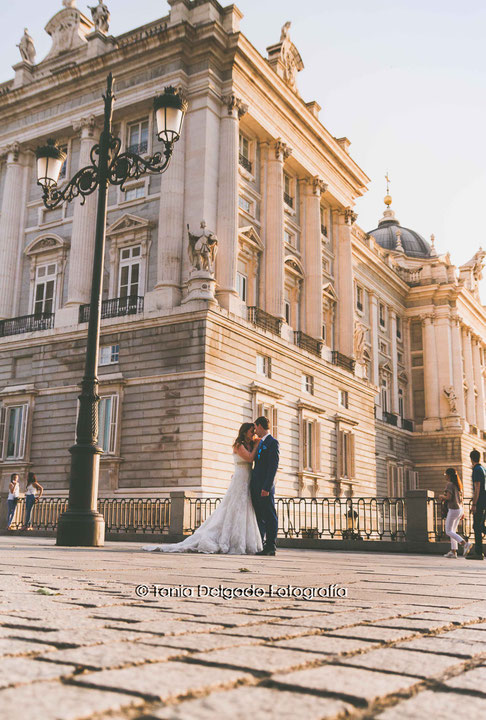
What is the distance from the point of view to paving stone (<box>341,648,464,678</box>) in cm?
221

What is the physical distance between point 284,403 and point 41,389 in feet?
30.0

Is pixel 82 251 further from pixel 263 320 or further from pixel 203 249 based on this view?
pixel 263 320

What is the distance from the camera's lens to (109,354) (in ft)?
86.2

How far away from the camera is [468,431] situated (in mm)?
53156

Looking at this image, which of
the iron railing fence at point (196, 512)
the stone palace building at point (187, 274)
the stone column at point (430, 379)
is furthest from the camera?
the stone column at point (430, 379)

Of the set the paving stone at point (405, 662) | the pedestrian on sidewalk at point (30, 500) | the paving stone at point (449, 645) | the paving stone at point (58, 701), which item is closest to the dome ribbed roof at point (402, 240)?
the pedestrian on sidewalk at point (30, 500)

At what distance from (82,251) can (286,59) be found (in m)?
13.7

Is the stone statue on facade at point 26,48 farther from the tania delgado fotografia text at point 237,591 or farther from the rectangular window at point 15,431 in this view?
the tania delgado fotografia text at point 237,591

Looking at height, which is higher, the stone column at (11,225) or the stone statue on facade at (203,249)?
the stone column at (11,225)

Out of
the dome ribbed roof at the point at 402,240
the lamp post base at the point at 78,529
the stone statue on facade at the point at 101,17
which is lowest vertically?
the lamp post base at the point at 78,529

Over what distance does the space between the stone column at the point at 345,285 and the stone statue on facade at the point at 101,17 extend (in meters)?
14.7

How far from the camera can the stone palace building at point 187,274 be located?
970 inches

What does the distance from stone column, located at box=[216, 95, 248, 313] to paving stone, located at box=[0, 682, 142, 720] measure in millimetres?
23930

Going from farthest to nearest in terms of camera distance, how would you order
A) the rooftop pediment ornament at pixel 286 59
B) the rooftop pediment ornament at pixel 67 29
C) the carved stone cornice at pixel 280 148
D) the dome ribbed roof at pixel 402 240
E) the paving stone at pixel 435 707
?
1. the dome ribbed roof at pixel 402 240
2. the rooftop pediment ornament at pixel 286 59
3. the rooftop pediment ornament at pixel 67 29
4. the carved stone cornice at pixel 280 148
5. the paving stone at pixel 435 707
